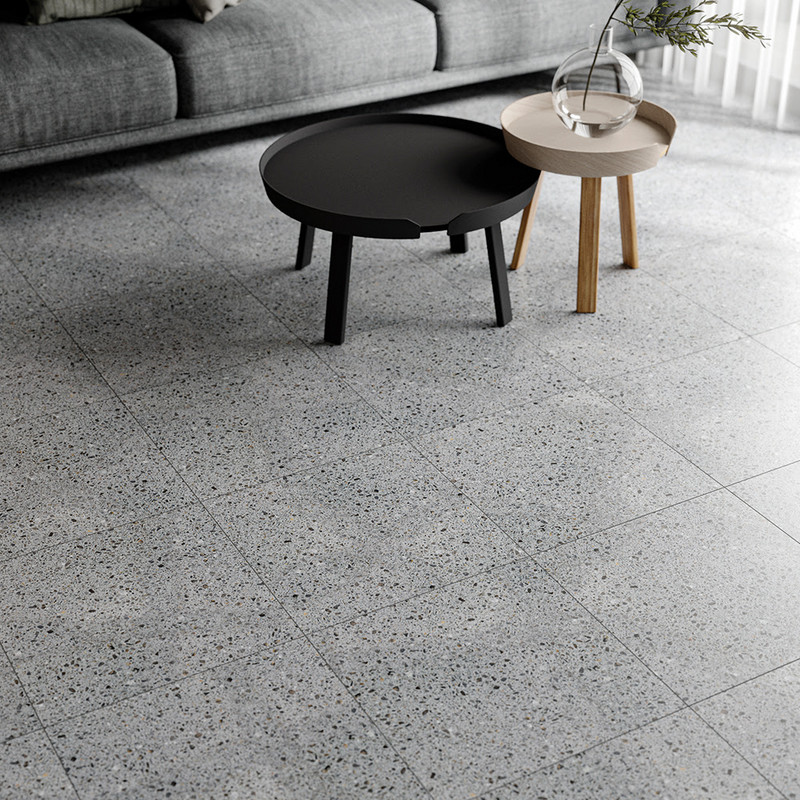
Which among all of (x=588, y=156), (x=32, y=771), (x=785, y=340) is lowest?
(x=32, y=771)

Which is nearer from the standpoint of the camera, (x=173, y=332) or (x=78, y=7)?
(x=173, y=332)

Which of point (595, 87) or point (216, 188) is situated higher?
point (595, 87)

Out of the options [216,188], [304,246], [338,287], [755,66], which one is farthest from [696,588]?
[755,66]

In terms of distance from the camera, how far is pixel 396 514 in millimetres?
2039

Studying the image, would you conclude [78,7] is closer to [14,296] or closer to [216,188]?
[216,188]

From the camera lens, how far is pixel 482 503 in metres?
2.07

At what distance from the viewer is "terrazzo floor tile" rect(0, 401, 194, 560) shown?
79.1 inches

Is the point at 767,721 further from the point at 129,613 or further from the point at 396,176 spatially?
the point at 396,176

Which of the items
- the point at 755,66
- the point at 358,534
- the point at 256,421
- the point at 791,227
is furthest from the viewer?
the point at 755,66

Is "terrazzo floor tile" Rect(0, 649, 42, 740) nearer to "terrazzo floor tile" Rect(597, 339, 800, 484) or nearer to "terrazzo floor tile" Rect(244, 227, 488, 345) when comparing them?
"terrazzo floor tile" Rect(244, 227, 488, 345)

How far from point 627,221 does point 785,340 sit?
52cm

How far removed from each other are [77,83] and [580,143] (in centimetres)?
149

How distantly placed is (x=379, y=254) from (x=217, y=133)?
1072 millimetres

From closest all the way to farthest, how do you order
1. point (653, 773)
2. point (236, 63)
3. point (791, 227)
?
point (653, 773) → point (791, 227) → point (236, 63)
